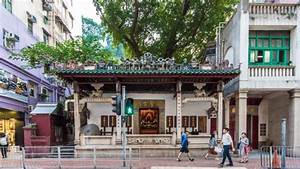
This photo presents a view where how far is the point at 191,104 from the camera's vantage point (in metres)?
20.8

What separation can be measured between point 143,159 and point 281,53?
9727mm

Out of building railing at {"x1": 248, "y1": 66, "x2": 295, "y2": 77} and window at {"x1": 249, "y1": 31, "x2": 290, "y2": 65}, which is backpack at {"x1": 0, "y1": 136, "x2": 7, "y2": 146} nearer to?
building railing at {"x1": 248, "y1": 66, "x2": 295, "y2": 77}

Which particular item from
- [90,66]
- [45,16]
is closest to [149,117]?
[90,66]

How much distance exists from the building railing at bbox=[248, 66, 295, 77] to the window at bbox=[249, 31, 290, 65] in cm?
58

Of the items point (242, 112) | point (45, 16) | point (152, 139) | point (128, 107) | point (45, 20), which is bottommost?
point (152, 139)

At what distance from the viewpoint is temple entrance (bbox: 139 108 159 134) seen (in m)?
21.2

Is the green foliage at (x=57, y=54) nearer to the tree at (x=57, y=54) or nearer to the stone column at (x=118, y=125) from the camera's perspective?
the tree at (x=57, y=54)

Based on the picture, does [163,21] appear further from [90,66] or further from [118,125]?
[118,125]

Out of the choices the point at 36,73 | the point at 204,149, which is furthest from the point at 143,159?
the point at 36,73

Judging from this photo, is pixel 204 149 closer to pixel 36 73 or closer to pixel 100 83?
pixel 100 83

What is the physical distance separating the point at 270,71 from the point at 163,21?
10.3 m

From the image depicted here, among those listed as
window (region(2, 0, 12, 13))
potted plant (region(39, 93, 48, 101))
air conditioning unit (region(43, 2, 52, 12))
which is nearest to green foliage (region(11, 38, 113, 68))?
window (region(2, 0, 12, 13))

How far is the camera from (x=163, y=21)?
27.5m

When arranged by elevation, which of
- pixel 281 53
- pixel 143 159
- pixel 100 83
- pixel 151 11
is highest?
pixel 151 11
